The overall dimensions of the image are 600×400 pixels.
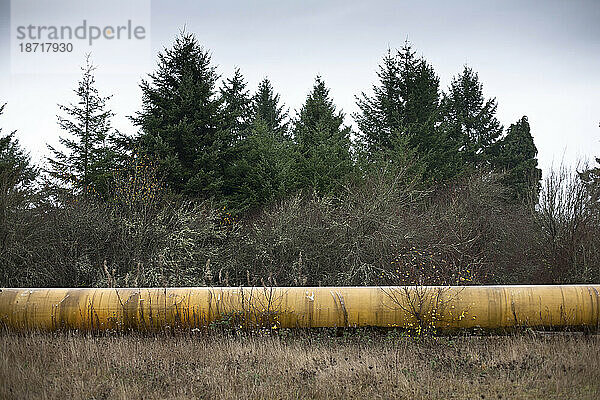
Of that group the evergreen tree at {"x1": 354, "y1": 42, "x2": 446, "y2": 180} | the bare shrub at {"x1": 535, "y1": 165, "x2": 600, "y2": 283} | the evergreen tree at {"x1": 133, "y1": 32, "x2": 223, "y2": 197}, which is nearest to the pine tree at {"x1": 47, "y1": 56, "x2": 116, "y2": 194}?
the evergreen tree at {"x1": 133, "y1": 32, "x2": 223, "y2": 197}

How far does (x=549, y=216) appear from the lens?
1338cm

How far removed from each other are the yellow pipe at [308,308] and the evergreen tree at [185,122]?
407 inches

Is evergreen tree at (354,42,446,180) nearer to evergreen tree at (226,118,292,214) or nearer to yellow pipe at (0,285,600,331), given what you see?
evergreen tree at (226,118,292,214)

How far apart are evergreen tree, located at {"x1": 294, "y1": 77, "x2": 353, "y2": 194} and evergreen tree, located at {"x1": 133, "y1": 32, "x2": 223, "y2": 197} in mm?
3674

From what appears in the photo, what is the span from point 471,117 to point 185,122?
20664 mm

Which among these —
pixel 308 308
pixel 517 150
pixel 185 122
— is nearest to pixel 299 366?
pixel 308 308

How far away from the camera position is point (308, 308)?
853cm

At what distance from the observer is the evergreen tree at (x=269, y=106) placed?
37.5 meters

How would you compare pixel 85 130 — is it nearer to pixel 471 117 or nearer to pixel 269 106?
pixel 269 106

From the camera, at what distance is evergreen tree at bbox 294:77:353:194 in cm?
2236

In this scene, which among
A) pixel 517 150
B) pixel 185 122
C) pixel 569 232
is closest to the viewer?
pixel 569 232

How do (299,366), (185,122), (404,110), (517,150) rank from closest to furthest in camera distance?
(299,366) → (185,122) → (404,110) → (517,150)

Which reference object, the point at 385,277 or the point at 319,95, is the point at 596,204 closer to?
the point at 385,277

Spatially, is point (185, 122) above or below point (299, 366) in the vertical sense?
above
